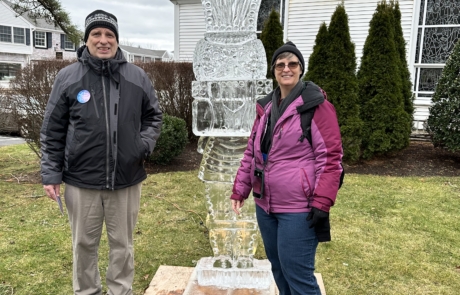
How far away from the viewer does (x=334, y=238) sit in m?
3.97

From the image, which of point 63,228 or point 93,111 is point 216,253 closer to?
point 93,111

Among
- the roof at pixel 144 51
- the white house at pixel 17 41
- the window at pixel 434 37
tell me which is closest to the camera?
the window at pixel 434 37

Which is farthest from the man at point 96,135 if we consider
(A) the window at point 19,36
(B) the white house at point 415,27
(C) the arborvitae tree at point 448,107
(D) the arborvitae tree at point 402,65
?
(A) the window at point 19,36

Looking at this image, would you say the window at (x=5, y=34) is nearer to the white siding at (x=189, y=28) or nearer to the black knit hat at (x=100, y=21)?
the white siding at (x=189, y=28)

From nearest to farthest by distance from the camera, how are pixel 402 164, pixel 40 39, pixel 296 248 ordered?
pixel 296 248
pixel 402 164
pixel 40 39

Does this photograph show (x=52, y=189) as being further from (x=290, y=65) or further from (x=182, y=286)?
(x=290, y=65)

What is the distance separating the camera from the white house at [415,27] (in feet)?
30.0

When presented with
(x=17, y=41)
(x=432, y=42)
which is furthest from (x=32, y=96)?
(x=17, y=41)

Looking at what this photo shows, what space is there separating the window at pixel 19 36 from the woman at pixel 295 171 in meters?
30.0

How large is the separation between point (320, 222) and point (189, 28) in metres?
10.3

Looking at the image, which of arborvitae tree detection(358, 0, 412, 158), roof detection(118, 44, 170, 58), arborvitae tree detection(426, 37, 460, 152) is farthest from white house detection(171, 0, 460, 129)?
roof detection(118, 44, 170, 58)

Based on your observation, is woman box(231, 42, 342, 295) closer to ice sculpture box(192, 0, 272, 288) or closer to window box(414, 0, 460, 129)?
ice sculpture box(192, 0, 272, 288)

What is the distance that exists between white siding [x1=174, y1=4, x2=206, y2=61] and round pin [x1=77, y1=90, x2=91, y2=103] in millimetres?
9148

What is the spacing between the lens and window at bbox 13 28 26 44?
26.7m
